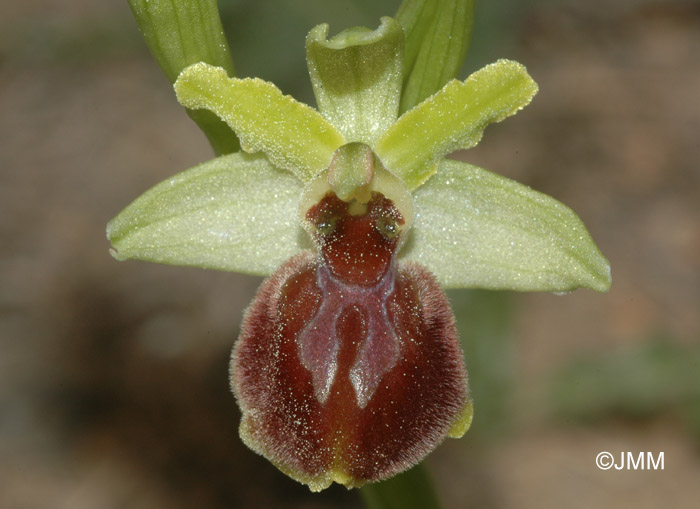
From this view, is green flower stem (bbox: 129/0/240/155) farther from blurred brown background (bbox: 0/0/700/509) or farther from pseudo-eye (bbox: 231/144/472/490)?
blurred brown background (bbox: 0/0/700/509)

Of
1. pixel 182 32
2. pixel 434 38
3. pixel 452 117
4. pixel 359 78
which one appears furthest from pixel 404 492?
pixel 182 32

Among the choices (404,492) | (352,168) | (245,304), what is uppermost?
(352,168)

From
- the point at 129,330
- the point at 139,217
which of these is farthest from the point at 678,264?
the point at 139,217

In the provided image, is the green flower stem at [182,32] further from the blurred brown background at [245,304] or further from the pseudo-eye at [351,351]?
the blurred brown background at [245,304]

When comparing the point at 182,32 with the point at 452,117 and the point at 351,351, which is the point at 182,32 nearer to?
the point at 452,117

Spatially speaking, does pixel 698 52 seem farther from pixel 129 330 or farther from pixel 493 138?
pixel 129 330

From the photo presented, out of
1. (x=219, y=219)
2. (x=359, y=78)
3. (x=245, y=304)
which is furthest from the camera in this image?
(x=245, y=304)

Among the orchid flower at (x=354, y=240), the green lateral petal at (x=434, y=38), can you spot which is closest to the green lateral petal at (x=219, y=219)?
the orchid flower at (x=354, y=240)
